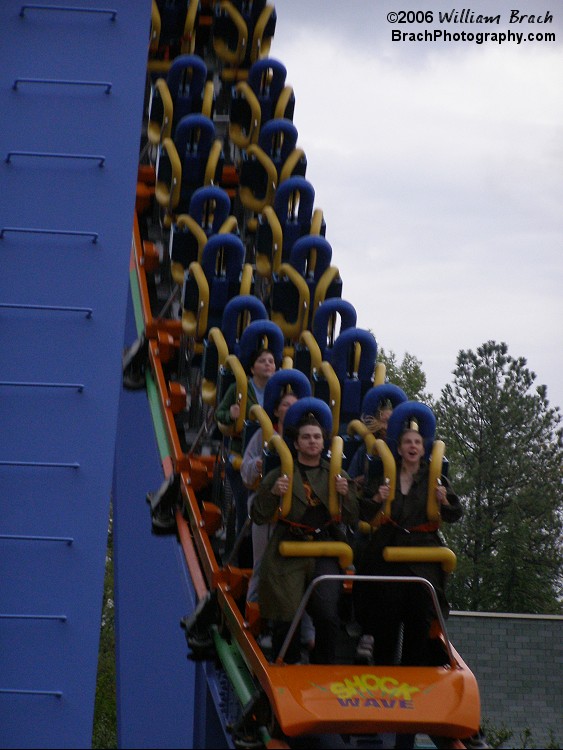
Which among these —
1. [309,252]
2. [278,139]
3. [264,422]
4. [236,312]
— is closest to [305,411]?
[264,422]

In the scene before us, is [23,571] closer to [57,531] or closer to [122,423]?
[57,531]

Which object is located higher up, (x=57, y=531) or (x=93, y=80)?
(x=93, y=80)

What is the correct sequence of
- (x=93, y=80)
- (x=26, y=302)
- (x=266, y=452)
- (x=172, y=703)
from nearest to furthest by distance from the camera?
(x=266, y=452), (x=26, y=302), (x=93, y=80), (x=172, y=703)

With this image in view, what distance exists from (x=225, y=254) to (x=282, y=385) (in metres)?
2.05

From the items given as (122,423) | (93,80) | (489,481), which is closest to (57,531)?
(93,80)

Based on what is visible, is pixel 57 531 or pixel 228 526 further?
pixel 228 526

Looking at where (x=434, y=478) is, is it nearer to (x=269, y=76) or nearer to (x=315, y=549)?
(x=315, y=549)

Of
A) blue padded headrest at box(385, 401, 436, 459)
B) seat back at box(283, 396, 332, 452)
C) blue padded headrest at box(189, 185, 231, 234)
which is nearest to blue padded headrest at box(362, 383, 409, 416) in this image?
blue padded headrest at box(385, 401, 436, 459)

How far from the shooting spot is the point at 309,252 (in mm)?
8219

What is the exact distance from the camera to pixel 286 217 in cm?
874

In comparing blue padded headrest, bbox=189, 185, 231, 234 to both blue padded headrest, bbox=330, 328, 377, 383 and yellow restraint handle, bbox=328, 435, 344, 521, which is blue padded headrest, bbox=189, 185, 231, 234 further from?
yellow restraint handle, bbox=328, 435, 344, 521

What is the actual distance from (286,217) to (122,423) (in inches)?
71.5

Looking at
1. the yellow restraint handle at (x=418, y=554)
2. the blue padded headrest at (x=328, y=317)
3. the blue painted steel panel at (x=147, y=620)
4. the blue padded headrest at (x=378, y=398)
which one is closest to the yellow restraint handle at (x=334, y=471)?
the yellow restraint handle at (x=418, y=554)

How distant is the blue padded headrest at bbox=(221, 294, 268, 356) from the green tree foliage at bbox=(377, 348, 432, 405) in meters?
22.7
